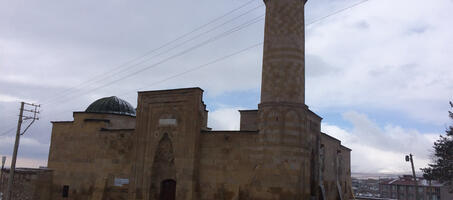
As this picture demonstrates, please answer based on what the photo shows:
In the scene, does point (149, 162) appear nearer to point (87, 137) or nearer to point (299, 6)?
point (87, 137)

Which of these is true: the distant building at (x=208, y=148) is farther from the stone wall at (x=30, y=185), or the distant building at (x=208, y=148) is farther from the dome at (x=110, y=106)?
the stone wall at (x=30, y=185)

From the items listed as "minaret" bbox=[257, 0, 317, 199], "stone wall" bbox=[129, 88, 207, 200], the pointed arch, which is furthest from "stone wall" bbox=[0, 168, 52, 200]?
"minaret" bbox=[257, 0, 317, 199]

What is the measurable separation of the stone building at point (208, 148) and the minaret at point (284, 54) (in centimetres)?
5

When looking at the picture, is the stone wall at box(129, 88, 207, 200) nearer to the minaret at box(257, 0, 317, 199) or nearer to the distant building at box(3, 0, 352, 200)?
the distant building at box(3, 0, 352, 200)

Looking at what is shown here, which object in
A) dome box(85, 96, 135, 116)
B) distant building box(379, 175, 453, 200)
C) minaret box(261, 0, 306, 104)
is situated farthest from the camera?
distant building box(379, 175, 453, 200)

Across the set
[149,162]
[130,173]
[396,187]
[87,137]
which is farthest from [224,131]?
[396,187]

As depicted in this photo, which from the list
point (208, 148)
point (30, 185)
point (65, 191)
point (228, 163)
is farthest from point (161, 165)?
point (30, 185)

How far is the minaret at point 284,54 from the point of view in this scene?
18766 millimetres

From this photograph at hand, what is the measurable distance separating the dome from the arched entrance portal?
8.29 meters

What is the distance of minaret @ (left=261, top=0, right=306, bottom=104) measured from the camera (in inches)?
739

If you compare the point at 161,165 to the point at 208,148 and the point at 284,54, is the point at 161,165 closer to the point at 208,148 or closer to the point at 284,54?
the point at 208,148

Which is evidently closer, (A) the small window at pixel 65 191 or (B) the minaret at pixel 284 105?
(B) the minaret at pixel 284 105

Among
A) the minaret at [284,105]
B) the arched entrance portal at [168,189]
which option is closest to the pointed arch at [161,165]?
the arched entrance portal at [168,189]

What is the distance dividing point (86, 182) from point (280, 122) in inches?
562
